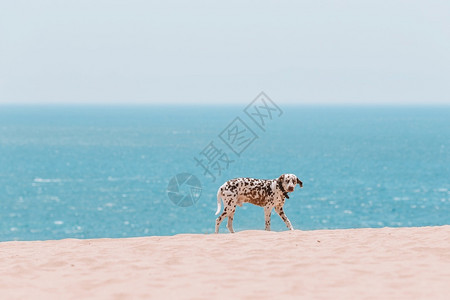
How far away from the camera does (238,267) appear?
38.1 feet

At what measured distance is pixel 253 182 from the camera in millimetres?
16609

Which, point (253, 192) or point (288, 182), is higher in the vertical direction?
point (288, 182)

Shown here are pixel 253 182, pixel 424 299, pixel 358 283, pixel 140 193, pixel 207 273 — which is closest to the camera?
pixel 424 299

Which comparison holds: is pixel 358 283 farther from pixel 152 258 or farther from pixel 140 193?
pixel 140 193

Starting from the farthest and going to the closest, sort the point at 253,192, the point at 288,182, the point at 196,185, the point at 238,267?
1. the point at 196,185
2. the point at 253,192
3. the point at 288,182
4. the point at 238,267

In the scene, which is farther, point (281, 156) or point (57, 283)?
point (281, 156)

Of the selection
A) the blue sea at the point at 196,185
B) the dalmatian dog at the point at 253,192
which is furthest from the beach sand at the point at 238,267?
the blue sea at the point at 196,185

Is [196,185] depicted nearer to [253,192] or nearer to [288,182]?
[253,192]

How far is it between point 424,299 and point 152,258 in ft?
17.2

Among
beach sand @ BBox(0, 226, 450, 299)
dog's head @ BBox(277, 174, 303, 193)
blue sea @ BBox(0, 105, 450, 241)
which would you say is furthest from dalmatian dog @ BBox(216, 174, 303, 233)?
blue sea @ BBox(0, 105, 450, 241)

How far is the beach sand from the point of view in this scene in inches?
397

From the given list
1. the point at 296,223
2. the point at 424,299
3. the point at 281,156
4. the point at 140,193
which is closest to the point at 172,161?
the point at 281,156

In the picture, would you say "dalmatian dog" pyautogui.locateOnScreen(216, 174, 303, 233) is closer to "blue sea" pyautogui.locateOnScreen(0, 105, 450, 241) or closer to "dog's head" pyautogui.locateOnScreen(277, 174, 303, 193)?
"dog's head" pyautogui.locateOnScreen(277, 174, 303, 193)

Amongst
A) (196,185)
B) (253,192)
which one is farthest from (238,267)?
(196,185)
